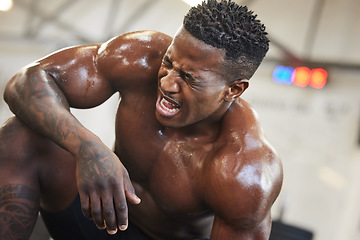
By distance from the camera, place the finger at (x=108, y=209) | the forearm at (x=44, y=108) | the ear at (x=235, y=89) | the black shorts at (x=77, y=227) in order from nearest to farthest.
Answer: the finger at (x=108, y=209), the forearm at (x=44, y=108), the ear at (x=235, y=89), the black shorts at (x=77, y=227)

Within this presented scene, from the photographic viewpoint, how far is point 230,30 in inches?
44.2

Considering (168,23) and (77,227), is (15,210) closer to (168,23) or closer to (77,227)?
(77,227)

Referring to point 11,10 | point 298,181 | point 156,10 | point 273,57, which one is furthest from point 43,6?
point 298,181

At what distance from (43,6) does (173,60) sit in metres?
6.73

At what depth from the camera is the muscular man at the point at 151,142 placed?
111 centimetres

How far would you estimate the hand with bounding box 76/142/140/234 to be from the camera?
0.99 m

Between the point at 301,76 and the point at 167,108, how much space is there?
13.9ft

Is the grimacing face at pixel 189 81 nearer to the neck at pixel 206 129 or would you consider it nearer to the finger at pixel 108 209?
the neck at pixel 206 129

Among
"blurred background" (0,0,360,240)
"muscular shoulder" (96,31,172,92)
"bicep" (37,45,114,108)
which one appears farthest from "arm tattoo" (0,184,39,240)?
"blurred background" (0,0,360,240)

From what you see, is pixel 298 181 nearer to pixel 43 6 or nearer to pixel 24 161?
pixel 24 161

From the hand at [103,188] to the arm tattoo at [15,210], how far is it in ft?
0.87

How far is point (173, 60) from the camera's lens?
1.14 m

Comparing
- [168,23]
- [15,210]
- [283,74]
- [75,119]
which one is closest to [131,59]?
[75,119]

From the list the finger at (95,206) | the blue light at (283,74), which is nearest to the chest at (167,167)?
the finger at (95,206)
